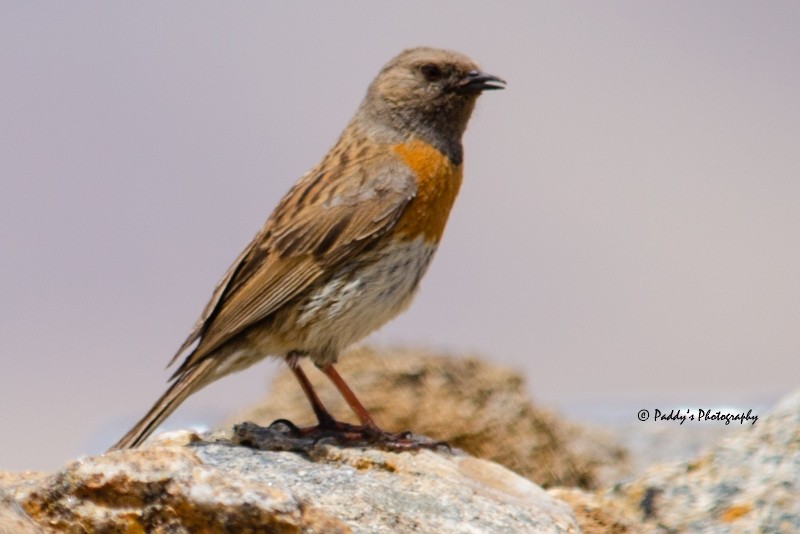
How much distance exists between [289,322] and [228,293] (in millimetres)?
424

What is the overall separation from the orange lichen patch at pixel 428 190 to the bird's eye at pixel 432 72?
0.47 meters

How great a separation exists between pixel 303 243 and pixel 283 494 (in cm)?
253

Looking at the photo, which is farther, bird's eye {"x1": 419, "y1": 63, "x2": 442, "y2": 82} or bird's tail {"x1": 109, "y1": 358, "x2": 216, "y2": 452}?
bird's eye {"x1": 419, "y1": 63, "x2": 442, "y2": 82}

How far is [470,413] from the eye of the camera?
8000mm

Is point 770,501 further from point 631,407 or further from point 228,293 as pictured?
point 631,407

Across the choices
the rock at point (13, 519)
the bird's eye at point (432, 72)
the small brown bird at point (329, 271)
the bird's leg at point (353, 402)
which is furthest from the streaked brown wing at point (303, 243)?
the rock at point (13, 519)

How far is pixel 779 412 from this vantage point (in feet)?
18.4

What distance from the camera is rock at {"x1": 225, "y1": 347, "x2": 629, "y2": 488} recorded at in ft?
26.0

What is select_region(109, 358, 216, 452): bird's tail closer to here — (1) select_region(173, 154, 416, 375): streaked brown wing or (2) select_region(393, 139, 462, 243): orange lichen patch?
(1) select_region(173, 154, 416, 375): streaked brown wing

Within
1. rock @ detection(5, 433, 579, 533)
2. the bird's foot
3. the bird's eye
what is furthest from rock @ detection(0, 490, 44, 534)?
the bird's eye

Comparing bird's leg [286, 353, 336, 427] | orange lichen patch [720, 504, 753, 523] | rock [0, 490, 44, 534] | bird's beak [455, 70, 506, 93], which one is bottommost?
rock [0, 490, 44, 534]

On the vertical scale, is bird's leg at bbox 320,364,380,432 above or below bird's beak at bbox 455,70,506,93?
below

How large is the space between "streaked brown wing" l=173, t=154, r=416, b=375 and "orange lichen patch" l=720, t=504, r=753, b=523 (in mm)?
2300

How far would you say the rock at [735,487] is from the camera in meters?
5.14
